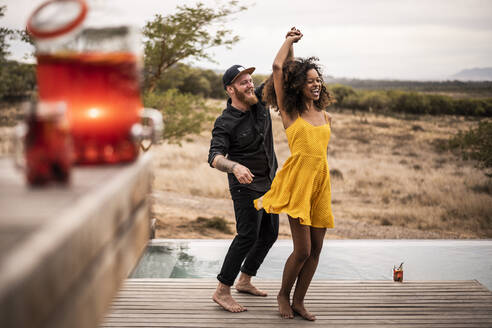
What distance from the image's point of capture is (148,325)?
2242 mm

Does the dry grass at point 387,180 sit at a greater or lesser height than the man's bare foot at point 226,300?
lesser

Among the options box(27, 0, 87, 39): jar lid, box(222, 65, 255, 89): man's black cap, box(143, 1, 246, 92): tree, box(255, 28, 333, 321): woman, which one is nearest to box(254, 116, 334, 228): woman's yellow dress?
box(255, 28, 333, 321): woman

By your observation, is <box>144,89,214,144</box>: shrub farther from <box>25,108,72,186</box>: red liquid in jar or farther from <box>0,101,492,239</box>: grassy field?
<box>25,108,72,186</box>: red liquid in jar

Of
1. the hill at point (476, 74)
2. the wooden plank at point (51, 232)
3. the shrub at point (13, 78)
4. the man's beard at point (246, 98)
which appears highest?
the hill at point (476, 74)

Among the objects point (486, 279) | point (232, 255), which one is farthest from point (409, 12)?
point (232, 255)

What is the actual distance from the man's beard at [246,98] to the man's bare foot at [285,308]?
983mm

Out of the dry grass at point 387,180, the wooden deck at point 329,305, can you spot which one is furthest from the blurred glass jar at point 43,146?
the dry grass at point 387,180

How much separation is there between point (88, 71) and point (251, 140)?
201 centimetres

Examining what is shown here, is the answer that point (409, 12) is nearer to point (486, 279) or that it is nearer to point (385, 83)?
point (385, 83)

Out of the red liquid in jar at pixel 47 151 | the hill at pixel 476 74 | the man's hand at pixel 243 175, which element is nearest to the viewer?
the red liquid in jar at pixel 47 151

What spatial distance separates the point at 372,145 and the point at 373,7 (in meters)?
5.12

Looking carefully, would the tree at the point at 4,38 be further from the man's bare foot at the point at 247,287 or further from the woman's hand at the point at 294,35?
the man's bare foot at the point at 247,287

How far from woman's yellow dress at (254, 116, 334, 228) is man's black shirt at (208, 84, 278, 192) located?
338 mm

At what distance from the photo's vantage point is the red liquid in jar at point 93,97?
49cm
